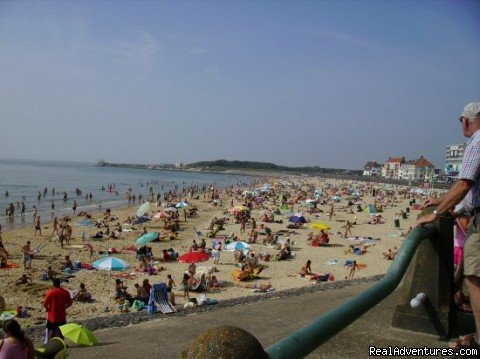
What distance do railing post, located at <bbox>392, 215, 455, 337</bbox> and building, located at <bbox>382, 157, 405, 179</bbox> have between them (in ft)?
415

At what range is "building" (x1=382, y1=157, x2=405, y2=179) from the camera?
12262 centimetres

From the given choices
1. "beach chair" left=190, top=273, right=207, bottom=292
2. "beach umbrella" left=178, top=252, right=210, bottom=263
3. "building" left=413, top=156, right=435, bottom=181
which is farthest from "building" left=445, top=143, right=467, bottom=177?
"beach chair" left=190, top=273, right=207, bottom=292

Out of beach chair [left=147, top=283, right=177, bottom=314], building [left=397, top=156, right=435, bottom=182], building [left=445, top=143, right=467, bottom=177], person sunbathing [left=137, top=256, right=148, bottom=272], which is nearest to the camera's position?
beach chair [left=147, top=283, right=177, bottom=314]

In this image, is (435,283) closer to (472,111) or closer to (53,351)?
(472,111)

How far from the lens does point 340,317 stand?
1587 mm

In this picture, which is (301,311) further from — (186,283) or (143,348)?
(186,283)

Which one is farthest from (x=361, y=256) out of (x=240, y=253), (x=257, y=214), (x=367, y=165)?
(x=367, y=165)

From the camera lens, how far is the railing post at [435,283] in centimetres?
283

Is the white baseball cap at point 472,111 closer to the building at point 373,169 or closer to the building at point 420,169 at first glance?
the building at point 420,169

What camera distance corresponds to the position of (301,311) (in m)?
6.09

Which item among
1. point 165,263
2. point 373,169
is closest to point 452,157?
point 373,169

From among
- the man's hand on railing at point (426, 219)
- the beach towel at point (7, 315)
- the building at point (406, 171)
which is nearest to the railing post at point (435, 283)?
the man's hand on railing at point (426, 219)

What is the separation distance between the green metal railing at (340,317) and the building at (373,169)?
14963 centimetres

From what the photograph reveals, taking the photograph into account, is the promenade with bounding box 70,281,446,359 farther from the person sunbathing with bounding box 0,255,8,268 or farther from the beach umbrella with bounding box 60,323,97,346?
the person sunbathing with bounding box 0,255,8,268
